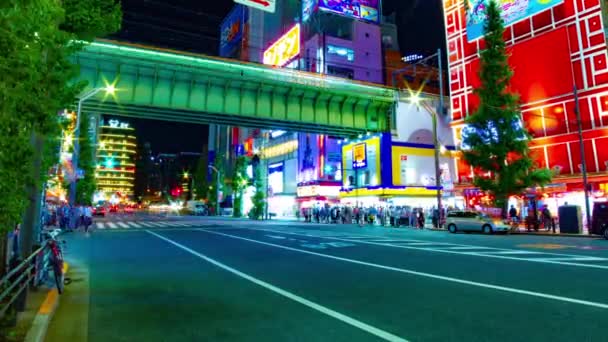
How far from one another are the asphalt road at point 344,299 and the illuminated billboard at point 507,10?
2764cm

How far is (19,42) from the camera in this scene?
416 centimetres

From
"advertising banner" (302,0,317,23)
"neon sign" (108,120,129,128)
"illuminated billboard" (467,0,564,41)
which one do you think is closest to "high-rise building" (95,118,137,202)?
"neon sign" (108,120,129,128)

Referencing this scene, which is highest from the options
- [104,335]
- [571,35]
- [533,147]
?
[571,35]

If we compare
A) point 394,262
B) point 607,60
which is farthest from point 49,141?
point 607,60

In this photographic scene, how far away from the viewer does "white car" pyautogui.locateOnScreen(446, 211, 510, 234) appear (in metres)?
25.1

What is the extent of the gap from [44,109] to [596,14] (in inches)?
1414

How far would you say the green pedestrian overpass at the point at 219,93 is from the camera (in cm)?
2456

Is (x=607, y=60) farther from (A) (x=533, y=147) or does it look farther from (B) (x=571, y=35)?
(A) (x=533, y=147)

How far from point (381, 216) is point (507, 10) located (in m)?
21.0

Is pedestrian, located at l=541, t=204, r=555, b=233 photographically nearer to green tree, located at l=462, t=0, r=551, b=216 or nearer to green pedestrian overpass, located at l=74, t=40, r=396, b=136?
green tree, located at l=462, t=0, r=551, b=216

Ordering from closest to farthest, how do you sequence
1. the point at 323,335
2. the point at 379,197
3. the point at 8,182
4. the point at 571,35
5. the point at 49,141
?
Answer: the point at 8,182 < the point at 323,335 < the point at 49,141 < the point at 571,35 < the point at 379,197

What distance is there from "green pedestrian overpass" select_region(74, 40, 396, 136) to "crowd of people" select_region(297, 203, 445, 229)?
7.90m

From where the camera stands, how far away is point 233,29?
108812 millimetres

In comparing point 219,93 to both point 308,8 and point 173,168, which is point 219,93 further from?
point 173,168
